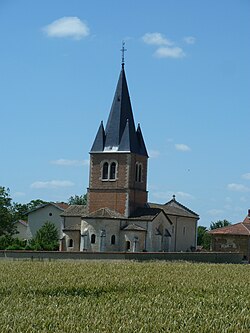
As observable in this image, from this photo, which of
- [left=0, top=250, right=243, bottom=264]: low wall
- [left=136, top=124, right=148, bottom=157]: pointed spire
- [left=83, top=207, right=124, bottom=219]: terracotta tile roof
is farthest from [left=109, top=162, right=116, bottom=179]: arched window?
[left=0, top=250, right=243, bottom=264]: low wall

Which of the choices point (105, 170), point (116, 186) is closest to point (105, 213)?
point (116, 186)

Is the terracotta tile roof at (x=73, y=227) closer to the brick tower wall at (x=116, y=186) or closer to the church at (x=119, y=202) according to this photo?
the church at (x=119, y=202)

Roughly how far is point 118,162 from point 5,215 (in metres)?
15.9

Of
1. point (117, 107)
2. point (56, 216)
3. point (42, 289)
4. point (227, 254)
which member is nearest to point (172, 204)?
point (56, 216)

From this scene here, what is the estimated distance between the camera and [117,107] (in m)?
69.5

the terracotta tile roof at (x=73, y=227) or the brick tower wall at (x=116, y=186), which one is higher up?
the brick tower wall at (x=116, y=186)

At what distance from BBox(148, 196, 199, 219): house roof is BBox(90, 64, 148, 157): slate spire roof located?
7.79 meters

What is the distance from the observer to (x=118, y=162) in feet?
223

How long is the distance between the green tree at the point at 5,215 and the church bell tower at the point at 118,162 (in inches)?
488

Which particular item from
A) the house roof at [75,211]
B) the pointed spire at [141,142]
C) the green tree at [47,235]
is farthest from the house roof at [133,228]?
the green tree at [47,235]

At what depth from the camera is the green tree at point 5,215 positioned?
76.5m

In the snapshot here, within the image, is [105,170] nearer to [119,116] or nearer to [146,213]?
[119,116]

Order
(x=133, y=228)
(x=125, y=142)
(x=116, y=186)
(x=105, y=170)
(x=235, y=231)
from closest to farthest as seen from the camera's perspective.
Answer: (x=133, y=228)
(x=116, y=186)
(x=125, y=142)
(x=105, y=170)
(x=235, y=231)

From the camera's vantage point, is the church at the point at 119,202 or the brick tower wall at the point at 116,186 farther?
the brick tower wall at the point at 116,186
